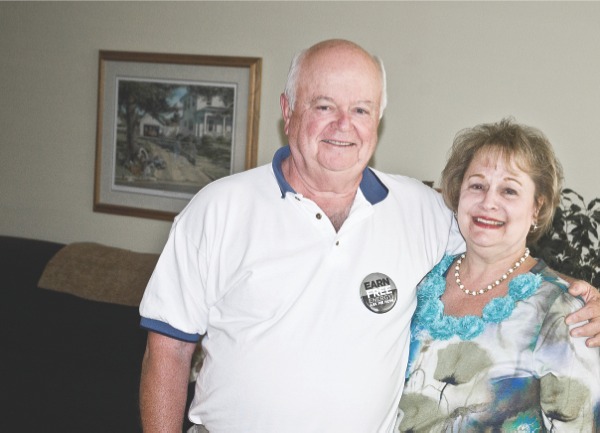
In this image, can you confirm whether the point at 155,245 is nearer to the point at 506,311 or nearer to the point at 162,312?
the point at 162,312

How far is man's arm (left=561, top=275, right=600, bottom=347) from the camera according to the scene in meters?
1.76

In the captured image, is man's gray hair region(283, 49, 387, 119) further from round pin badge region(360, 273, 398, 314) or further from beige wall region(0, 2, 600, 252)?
beige wall region(0, 2, 600, 252)

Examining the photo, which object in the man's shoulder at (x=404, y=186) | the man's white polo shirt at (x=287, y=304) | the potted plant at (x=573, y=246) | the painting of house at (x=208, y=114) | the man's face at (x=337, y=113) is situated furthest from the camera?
the painting of house at (x=208, y=114)

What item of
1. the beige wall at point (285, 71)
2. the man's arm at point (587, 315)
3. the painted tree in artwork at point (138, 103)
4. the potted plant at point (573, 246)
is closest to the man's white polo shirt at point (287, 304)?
the man's arm at point (587, 315)

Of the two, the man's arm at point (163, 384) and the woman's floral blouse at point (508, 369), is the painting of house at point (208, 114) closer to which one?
the man's arm at point (163, 384)

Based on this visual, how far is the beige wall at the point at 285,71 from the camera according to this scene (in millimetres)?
3529

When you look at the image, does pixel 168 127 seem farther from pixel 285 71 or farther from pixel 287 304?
pixel 287 304

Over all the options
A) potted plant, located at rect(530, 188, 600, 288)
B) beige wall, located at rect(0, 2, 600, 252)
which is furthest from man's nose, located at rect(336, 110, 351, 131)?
beige wall, located at rect(0, 2, 600, 252)

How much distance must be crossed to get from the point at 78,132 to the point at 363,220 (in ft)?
10.9

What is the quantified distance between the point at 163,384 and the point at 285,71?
2.45 m

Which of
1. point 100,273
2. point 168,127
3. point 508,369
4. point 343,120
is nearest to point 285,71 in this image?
point 168,127

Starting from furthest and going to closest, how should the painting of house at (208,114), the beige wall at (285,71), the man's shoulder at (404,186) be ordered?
1. the painting of house at (208,114)
2. the beige wall at (285,71)
3. the man's shoulder at (404,186)

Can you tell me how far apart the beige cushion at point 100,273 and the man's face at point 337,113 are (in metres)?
2.35

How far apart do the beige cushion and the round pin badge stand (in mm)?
2451
